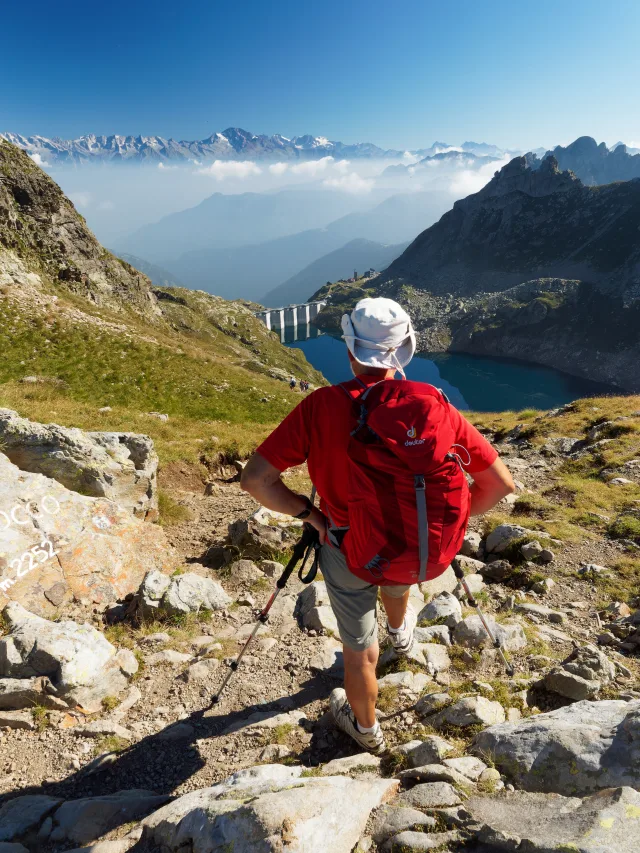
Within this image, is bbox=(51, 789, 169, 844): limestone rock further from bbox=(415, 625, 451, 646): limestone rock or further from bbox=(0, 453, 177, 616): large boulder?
bbox=(415, 625, 451, 646): limestone rock

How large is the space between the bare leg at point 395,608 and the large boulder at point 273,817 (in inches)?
65.0

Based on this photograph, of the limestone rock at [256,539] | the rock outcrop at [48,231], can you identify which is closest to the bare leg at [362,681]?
the limestone rock at [256,539]

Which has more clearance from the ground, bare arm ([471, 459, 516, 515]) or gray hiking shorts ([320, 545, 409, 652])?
bare arm ([471, 459, 516, 515])

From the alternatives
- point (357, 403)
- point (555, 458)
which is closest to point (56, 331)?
point (555, 458)

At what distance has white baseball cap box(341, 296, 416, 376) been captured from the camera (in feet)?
11.4

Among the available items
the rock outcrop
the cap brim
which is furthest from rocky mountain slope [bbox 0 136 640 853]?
the rock outcrop

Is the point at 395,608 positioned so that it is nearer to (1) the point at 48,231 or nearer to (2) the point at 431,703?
(2) the point at 431,703

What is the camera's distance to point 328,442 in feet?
11.3

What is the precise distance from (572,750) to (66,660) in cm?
494

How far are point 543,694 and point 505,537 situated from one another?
5.01 metres

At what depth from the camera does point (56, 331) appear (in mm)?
30562

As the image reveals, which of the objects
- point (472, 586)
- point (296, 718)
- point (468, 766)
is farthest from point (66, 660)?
point (472, 586)

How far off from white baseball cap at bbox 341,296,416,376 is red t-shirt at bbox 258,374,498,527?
7.2 inches

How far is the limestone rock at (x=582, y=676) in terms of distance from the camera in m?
4.64
